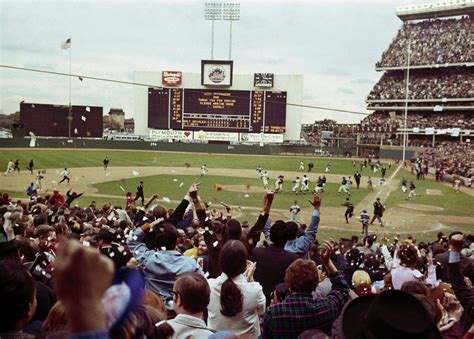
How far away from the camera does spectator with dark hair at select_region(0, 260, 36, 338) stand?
300 cm

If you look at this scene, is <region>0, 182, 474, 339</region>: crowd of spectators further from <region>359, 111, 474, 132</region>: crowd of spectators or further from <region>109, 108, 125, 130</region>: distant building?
<region>109, 108, 125, 130</region>: distant building

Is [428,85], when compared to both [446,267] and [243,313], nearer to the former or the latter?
[446,267]

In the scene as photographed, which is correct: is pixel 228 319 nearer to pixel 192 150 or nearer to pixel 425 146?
pixel 192 150

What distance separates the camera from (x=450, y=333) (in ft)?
12.9

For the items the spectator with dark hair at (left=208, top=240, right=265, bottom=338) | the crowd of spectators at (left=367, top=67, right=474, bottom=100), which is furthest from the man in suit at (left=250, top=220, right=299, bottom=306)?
the crowd of spectators at (left=367, top=67, right=474, bottom=100)

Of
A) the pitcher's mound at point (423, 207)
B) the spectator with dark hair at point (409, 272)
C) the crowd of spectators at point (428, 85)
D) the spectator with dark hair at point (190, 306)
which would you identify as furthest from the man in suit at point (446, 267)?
the crowd of spectators at point (428, 85)

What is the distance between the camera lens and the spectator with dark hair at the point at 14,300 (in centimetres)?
300

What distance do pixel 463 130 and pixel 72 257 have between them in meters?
79.7

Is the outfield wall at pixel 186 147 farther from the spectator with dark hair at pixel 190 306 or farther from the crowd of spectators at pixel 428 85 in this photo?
the spectator with dark hair at pixel 190 306

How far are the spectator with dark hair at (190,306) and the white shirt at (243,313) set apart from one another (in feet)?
3.09

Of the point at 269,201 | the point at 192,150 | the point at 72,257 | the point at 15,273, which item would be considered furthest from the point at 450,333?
the point at 192,150

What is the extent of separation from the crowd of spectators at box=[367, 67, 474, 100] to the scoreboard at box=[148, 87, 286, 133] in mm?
24154

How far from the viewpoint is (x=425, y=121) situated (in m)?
81.1

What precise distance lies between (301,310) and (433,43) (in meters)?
92.2
